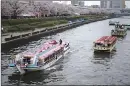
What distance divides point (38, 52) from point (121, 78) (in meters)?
8.73

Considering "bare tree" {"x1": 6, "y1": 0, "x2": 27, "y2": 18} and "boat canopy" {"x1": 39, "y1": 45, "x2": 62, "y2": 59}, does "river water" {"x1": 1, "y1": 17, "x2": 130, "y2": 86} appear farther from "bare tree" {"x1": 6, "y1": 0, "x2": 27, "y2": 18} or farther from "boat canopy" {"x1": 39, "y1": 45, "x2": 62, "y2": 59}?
"bare tree" {"x1": 6, "y1": 0, "x2": 27, "y2": 18}

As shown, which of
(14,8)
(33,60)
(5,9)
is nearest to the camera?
(33,60)

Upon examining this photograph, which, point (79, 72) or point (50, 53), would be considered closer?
point (79, 72)

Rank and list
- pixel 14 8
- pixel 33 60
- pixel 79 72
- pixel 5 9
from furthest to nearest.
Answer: pixel 14 8 → pixel 5 9 → pixel 79 72 → pixel 33 60

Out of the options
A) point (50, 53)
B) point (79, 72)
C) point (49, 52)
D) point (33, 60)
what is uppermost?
point (49, 52)

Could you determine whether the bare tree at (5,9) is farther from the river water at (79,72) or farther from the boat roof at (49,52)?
the boat roof at (49,52)

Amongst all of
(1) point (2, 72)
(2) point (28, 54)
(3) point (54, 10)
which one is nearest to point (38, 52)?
(2) point (28, 54)

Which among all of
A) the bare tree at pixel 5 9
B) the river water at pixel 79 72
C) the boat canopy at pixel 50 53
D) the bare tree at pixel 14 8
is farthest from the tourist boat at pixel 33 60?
the bare tree at pixel 14 8

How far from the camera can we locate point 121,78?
27.5 m

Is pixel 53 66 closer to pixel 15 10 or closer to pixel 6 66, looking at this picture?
pixel 6 66

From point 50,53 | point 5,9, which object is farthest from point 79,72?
point 5,9

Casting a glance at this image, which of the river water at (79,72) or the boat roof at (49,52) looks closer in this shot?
the river water at (79,72)

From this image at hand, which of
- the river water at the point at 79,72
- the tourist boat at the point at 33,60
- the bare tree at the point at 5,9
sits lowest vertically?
the river water at the point at 79,72

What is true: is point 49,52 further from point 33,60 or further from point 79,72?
point 79,72
